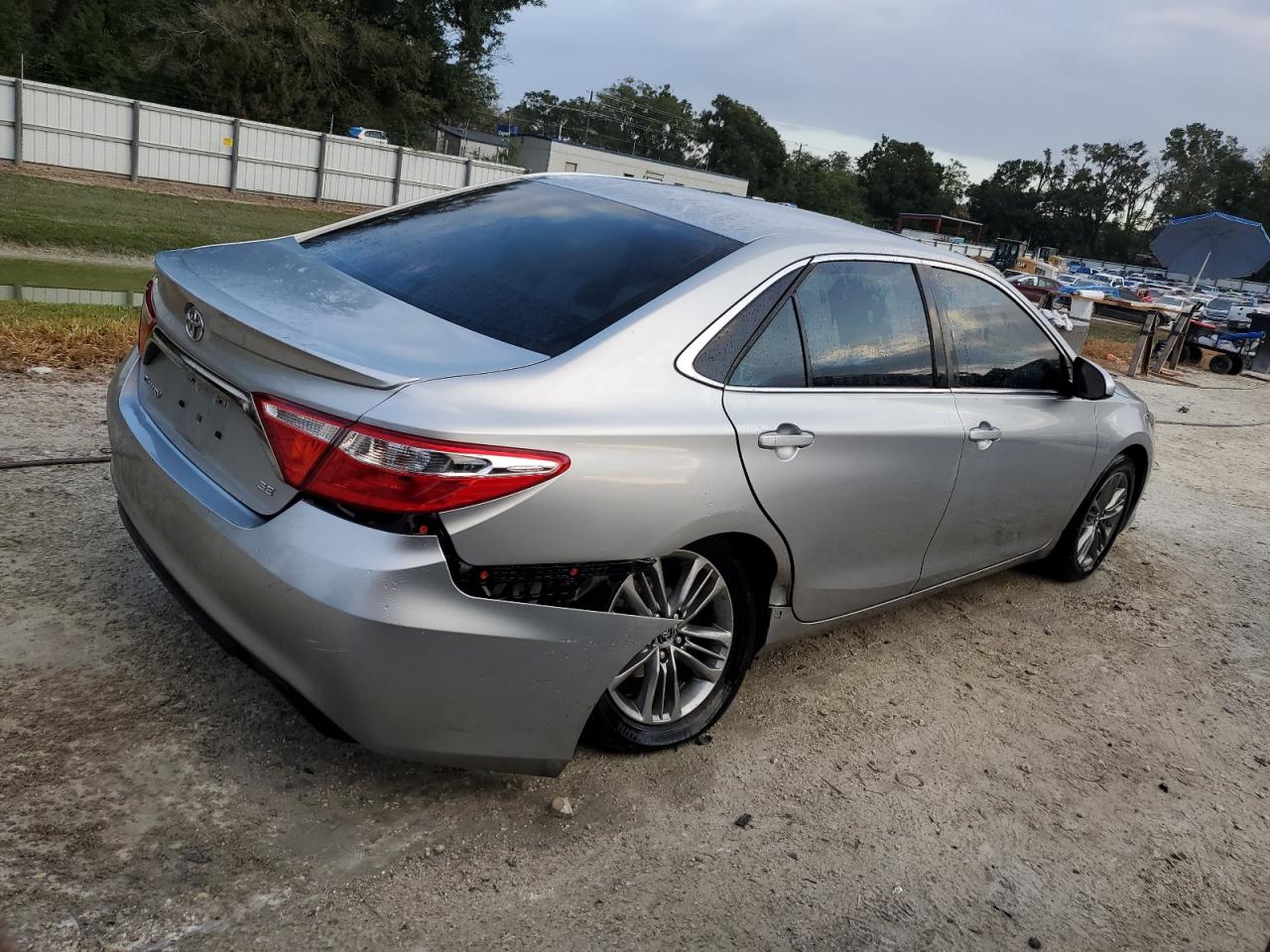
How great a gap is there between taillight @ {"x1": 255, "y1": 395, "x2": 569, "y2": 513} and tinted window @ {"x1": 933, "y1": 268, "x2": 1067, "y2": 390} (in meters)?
2.16

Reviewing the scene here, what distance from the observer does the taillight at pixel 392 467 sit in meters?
2.37

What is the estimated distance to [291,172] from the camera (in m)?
29.5

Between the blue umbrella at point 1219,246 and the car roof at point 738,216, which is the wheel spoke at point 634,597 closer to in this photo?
the car roof at point 738,216

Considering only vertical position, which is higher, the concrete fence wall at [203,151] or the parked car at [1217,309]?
the parked car at [1217,309]

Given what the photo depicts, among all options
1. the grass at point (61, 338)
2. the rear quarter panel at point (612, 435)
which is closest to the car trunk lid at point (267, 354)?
the rear quarter panel at point (612, 435)

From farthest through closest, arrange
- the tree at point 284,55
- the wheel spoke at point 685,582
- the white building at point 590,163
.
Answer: the white building at point 590,163 < the tree at point 284,55 < the wheel spoke at point 685,582

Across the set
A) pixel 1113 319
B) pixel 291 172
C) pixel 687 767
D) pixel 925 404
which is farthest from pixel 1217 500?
pixel 1113 319

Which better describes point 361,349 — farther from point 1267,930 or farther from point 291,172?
point 291,172

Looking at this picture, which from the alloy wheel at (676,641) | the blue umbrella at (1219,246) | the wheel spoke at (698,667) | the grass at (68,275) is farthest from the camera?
the blue umbrella at (1219,246)

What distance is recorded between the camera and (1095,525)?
536 centimetres

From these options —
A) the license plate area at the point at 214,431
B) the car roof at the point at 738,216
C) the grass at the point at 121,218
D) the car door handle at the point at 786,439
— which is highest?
the car roof at the point at 738,216

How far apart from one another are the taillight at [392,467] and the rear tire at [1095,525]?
3.57 m

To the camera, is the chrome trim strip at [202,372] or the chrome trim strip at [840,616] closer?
the chrome trim strip at [202,372]

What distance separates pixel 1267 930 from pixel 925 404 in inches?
73.3
